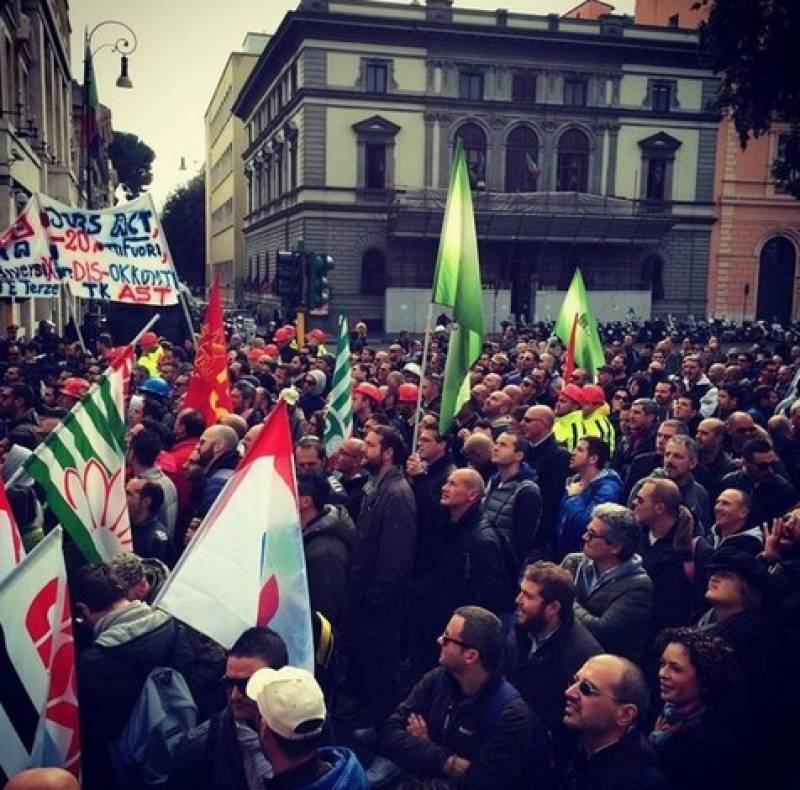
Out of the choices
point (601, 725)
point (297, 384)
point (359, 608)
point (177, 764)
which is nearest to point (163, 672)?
point (177, 764)

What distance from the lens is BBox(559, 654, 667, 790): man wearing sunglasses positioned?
284cm

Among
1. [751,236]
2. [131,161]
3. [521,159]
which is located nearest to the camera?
[521,159]

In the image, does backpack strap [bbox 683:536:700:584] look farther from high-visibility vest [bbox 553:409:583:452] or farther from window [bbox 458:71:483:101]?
window [bbox 458:71:483:101]

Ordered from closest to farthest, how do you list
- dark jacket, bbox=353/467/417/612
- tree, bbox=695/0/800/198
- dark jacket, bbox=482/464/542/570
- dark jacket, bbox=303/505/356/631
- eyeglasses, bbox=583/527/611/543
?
eyeglasses, bbox=583/527/611/543 < dark jacket, bbox=303/505/356/631 < dark jacket, bbox=353/467/417/612 < dark jacket, bbox=482/464/542/570 < tree, bbox=695/0/800/198

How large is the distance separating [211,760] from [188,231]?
85047mm

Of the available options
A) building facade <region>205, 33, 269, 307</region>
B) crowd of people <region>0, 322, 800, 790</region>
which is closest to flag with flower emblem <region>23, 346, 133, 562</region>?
crowd of people <region>0, 322, 800, 790</region>

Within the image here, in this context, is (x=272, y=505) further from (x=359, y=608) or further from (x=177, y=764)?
(x=359, y=608)

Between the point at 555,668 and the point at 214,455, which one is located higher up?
the point at 214,455

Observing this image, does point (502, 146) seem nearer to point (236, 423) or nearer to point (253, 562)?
point (236, 423)

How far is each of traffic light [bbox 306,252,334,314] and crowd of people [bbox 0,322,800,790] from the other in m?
4.46

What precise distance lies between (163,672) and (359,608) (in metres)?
1.97

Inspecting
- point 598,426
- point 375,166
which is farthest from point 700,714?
point 375,166

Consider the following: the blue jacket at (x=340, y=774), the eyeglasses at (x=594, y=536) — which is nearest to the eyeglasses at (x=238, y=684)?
the blue jacket at (x=340, y=774)

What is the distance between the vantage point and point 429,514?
546cm
